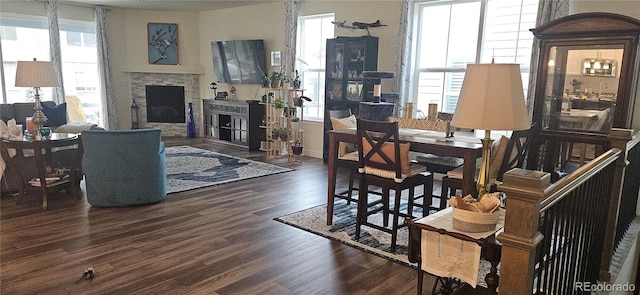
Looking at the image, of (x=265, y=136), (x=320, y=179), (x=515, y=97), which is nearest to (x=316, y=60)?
(x=265, y=136)

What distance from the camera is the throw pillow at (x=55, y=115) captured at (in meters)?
6.58

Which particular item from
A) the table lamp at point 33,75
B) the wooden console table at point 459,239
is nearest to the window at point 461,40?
the wooden console table at point 459,239

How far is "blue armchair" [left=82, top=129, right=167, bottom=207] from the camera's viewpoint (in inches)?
159

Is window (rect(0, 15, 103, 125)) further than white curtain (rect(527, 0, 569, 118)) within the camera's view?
Yes

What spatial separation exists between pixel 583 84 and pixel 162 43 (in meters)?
7.96

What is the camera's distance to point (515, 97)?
75.4 inches

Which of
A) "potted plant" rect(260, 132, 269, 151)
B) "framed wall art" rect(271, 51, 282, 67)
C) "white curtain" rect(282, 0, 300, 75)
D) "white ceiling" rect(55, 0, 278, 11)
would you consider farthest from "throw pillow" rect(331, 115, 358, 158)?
"white ceiling" rect(55, 0, 278, 11)

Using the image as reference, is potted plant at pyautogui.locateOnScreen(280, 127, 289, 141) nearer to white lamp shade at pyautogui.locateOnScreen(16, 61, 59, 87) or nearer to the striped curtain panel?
the striped curtain panel

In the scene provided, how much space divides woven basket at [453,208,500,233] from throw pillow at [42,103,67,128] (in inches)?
263

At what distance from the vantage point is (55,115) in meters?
6.67

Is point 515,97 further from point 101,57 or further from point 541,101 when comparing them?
point 101,57

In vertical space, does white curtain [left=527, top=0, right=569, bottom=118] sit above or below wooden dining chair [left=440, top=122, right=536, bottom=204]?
above

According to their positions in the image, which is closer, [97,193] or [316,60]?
[97,193]

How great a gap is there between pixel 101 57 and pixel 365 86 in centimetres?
563
